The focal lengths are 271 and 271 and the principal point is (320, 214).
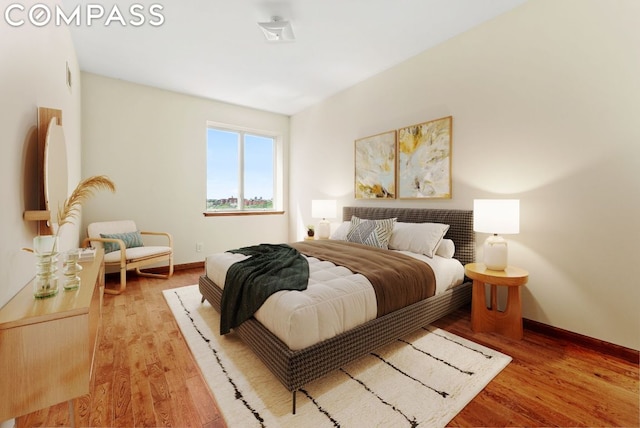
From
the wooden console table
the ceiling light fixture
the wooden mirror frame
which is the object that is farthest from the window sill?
the wooden console table

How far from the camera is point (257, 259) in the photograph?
2.34 meters

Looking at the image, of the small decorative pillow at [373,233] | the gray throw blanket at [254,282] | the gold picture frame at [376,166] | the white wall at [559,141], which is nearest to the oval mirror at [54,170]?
the gray throw blanket at [254,282]

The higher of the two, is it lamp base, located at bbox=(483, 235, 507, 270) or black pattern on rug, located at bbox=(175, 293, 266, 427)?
lamp base, located at bbox=(483, 235, 507, 270)

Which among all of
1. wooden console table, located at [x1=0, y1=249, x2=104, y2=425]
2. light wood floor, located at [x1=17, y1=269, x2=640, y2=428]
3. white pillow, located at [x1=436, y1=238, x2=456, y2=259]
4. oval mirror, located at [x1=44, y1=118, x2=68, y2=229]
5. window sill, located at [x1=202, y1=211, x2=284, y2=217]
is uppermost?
oval mirror, located at [x1=44, y1=118, x2=68, y2=229]

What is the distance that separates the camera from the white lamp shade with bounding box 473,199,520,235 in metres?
2.25

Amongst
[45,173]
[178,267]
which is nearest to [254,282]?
[45,173]

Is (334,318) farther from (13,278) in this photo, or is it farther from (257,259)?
(13,278)

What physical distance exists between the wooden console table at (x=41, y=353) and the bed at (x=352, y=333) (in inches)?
33.3

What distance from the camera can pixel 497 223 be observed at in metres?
2.27

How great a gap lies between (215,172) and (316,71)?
8.20 ft

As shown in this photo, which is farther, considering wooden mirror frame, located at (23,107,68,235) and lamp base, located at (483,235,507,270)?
lamp base, located at (483,235,507,270)

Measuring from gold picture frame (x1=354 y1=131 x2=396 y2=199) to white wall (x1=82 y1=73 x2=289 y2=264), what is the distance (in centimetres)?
235

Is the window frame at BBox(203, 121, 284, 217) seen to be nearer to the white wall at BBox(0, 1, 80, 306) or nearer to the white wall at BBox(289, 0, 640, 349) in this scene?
the white wall at BBox(0, 1, 80, 306)

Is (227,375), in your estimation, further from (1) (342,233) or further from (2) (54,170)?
(1) (342,233)
